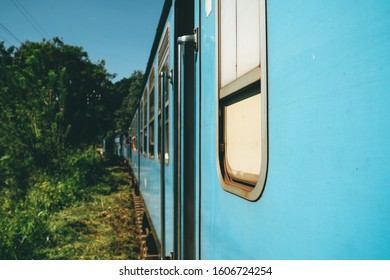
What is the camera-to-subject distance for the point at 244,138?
4.33ft

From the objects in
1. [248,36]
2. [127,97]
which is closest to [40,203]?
[248,36]

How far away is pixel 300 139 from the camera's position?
88 centimetres

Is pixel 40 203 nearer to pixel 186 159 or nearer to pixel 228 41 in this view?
pixel 186 159

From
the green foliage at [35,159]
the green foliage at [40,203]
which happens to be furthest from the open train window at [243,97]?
the green foliage at [35,159]

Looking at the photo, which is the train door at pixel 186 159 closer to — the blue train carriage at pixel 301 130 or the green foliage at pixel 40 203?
the blue train carriage at pixel 301 130

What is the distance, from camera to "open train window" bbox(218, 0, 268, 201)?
112 cm

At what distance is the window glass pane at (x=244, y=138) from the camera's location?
1.21m

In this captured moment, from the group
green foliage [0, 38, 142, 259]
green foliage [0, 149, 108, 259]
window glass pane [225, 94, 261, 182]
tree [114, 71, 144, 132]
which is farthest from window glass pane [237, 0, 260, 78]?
tree [114, 71, 144, 132]

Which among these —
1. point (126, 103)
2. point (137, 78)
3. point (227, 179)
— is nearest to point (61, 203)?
point (227, 179)

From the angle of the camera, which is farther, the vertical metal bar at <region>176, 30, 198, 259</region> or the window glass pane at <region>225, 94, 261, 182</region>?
the vertical metal bar at <region>176, 30, 198, 259</region>

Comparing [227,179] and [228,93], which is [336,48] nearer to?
[228,93]

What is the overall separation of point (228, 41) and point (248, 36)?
8.8 inches

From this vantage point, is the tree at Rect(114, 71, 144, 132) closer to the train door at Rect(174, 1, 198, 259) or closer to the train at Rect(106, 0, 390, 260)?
the train door at Rect(174, 1, 198, 259)

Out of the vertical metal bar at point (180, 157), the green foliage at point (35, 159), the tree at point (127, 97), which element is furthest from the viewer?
the tree at point (127, 97)
